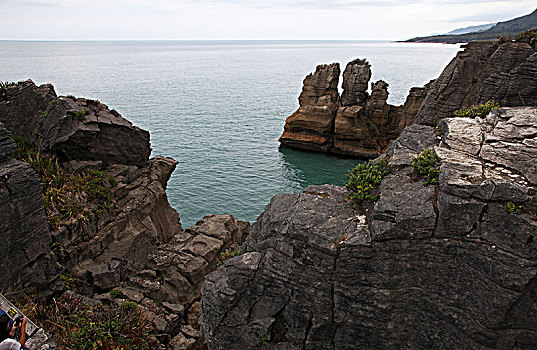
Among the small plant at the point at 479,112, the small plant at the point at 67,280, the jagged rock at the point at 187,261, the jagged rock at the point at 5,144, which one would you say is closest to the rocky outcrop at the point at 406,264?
the small plant at the point at 479,112

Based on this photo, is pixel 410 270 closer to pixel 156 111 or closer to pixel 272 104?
pixel 156 111

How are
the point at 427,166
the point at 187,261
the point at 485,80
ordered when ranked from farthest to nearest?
the point at 187,261
the point at 485,80
the point at 427,166

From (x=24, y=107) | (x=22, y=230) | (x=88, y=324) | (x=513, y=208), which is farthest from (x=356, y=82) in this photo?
(x=88, y=324)

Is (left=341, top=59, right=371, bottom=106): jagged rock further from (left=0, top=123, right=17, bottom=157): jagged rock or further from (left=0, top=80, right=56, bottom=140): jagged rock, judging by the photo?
(left=0, top=123, right=17, bottom=157): jagged rock

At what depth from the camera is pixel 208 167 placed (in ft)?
158

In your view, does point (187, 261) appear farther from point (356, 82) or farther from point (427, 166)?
point (356, 82)

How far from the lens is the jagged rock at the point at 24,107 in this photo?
25.1m

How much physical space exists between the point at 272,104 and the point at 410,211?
269 ft

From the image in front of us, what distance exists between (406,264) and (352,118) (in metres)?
43.8

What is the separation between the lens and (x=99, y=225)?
2138 cm

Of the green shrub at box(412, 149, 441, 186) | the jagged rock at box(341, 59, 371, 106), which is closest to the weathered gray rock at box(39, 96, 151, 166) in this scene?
the green shrub at box(412, 149, 441, 186)

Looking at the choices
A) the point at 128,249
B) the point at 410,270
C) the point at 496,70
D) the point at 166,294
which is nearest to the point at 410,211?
the point at 410,270

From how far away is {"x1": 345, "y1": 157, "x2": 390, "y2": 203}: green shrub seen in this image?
548 inches

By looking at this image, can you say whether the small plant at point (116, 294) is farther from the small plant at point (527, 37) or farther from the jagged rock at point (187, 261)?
the small plant at point (527, 37)
